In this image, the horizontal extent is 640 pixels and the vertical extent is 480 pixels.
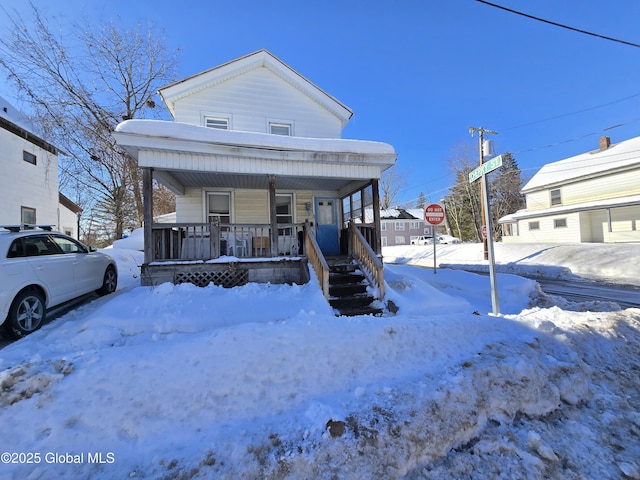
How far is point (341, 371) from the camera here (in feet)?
10.7

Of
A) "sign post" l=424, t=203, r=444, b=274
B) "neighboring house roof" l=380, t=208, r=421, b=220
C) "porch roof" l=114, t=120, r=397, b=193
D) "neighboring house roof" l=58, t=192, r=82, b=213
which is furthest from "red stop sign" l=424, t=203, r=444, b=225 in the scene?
"neighboring house roof" l=380, t=208, r=421, b=220

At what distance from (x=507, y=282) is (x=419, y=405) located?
7746 millimetres

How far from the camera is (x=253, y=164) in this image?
7.36 m

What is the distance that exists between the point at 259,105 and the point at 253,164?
4.97 metres

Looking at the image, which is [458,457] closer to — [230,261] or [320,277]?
[320,277]

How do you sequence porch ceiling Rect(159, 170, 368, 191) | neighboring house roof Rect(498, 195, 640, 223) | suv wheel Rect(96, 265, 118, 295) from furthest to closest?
neighboring house roof Rect(498, 195, 640, 223), porch ceiling Rect(159, 170, 368, 191), suv wheel Rect(96, 265, 118, 295)

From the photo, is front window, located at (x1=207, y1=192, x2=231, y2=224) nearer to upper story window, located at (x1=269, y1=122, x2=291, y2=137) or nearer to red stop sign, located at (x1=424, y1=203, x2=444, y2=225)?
upper story window, located at (x1=269, y1=122, x2=291, y2=137)

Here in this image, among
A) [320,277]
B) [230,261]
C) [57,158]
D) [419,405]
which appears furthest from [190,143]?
[57,158]

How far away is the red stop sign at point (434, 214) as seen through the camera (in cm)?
1052

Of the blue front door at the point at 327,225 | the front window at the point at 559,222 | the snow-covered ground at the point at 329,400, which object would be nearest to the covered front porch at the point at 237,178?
the blue front door at the point at 327,225

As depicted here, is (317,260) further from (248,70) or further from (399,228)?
(399,228)

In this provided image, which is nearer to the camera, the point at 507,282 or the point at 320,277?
the point at 320,277

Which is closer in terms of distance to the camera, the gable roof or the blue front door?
the gable roof

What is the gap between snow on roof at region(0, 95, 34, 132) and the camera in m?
13.5
